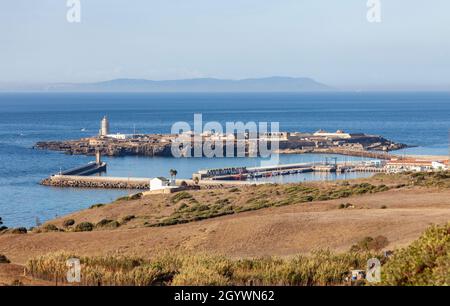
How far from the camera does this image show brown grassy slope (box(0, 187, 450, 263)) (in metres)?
18.3

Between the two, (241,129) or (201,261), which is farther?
(241,129)

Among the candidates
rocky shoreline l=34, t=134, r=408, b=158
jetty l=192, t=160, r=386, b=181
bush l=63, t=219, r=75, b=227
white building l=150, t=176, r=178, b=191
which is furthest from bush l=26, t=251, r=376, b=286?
rocky shoreline l=34, t=134, r=408, b=158

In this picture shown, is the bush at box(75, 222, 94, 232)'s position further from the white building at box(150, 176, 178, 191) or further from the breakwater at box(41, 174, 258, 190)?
the breakwater at box(41, 174, 258, 190)

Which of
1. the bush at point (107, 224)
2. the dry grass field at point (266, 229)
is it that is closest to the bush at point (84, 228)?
the dry grass field at point (266, 229)

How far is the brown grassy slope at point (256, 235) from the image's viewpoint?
18.3 m

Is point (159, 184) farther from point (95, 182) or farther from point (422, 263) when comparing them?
point (422, 263)

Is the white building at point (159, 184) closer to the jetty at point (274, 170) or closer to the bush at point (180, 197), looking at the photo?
the bush at point (180, 197)

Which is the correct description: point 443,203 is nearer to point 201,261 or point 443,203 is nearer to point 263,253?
point 263,253

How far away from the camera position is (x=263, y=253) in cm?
1761

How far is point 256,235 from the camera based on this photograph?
19.8 metres

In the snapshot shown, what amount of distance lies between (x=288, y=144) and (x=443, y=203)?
66.4 m

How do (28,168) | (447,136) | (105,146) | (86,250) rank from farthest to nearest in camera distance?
(447,136) → (105,146) → (28,168) → (86,250)

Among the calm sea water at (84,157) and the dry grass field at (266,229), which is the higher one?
the dry grass field at (266,229)

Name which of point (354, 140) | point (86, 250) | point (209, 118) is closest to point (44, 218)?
point (86, 250)
